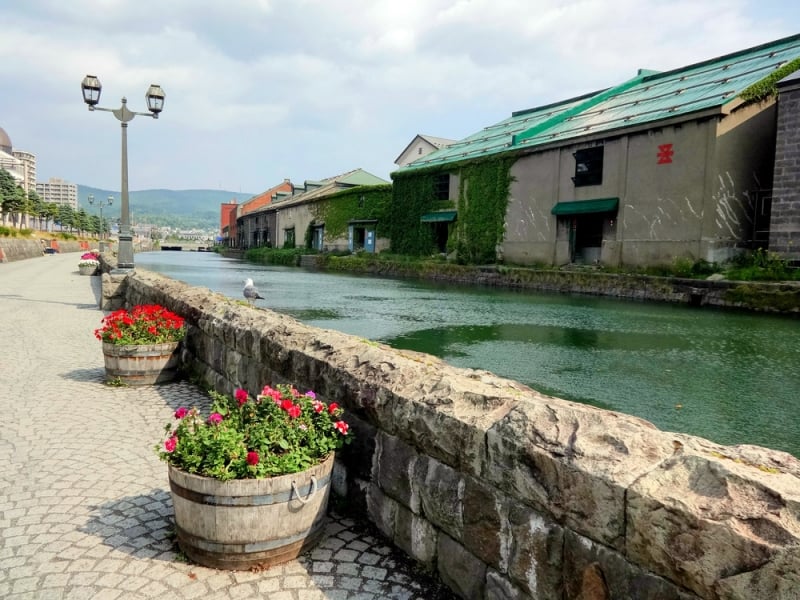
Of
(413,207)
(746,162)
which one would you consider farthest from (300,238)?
(746,162)

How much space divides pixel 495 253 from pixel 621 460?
30778 mm

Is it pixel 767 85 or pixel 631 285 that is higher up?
pixel 767 85

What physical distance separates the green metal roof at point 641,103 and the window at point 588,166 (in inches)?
32.8

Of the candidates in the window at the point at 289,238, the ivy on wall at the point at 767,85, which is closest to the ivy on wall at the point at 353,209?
the window at the point at 289,238

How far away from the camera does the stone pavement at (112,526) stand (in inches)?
121

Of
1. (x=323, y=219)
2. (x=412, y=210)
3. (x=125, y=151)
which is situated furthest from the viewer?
(x=323, y=219)

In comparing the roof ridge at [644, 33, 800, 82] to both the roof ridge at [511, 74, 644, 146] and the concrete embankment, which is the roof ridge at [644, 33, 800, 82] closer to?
the roof ridge at [511, 74, 644, 146]

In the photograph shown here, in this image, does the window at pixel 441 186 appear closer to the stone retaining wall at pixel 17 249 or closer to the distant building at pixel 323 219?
the distant building at pixel 323 219

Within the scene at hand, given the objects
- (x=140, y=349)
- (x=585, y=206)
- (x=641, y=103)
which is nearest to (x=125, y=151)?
(x=140, y=349)

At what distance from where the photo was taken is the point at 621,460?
7.54 feet

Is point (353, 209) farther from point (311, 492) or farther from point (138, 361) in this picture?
point (311, 492)

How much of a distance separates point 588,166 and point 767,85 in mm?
7558

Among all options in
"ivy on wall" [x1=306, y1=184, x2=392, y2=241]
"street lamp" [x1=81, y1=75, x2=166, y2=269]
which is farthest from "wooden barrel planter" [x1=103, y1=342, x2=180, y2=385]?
"ivy on wall" [x1=306, y1=184, x2=392, y2=241]

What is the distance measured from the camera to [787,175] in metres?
19.4
